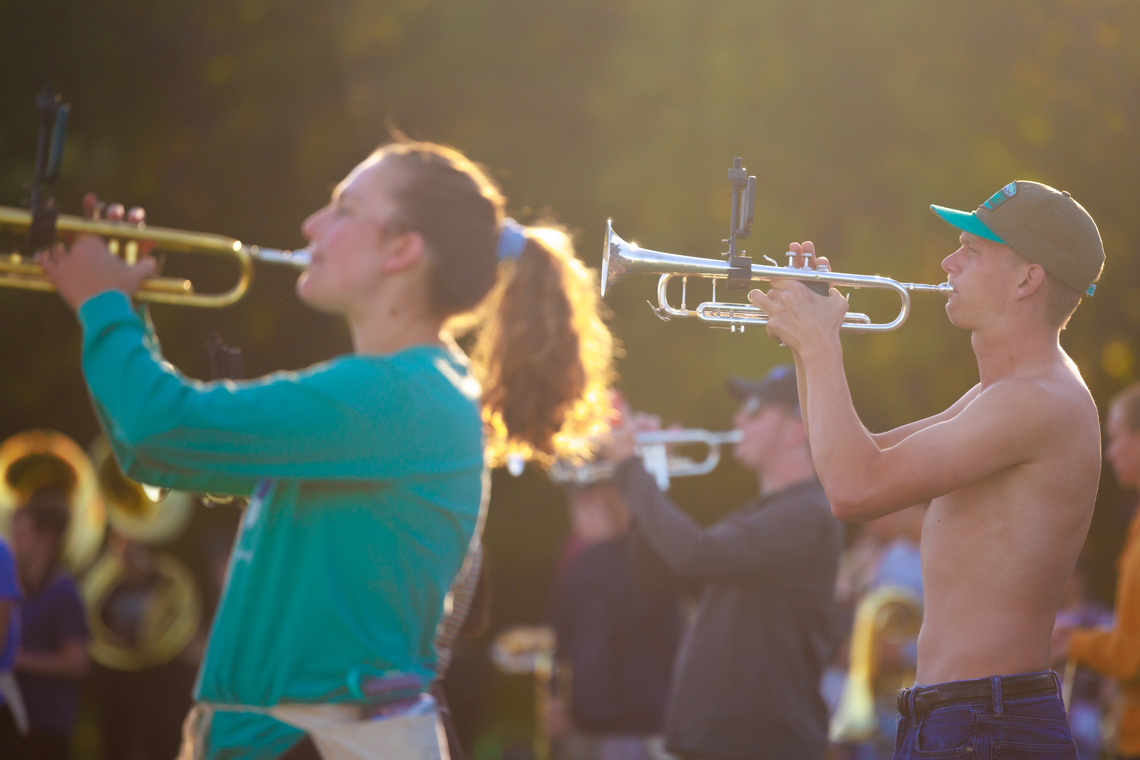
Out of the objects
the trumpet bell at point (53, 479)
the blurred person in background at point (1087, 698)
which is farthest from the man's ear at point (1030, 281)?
the trumpet bell at point (53, 479)

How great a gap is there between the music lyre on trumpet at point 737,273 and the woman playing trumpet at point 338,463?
0.77 m

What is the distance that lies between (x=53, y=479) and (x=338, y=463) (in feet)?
24.3

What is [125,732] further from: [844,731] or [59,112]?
[59,112]

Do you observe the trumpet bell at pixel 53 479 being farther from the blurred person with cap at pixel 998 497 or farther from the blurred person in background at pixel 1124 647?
the blurred person with cap at pixel 998 497

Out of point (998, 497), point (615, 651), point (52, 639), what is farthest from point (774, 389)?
point (52, 639)

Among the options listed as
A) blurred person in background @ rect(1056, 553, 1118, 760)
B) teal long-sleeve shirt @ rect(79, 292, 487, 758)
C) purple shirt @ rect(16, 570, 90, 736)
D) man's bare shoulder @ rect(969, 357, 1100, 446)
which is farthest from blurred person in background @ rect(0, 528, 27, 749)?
blurred person in background @ rect(1056, 553, 1118, 760)

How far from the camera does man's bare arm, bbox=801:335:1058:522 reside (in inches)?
105

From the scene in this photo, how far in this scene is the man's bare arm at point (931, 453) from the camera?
268 centimetres

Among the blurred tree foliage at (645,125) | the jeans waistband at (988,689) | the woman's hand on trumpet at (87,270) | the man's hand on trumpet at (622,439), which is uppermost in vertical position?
the blurred tree foliage at (645,125)

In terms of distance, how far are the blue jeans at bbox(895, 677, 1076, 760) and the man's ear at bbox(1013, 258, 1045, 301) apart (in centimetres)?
96

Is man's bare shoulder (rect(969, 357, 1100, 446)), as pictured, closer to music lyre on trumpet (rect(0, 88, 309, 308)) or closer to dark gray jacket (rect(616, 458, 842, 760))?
music lyre on trumpet (rect(0, 88, 309, 308))

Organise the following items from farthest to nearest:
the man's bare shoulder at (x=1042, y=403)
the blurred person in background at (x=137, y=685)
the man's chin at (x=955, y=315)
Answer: the blurred person in background at (x=137, y=685) < the man's chin at (x=955, y=315) < the man's bare shoulder at (x=1042, y=403)

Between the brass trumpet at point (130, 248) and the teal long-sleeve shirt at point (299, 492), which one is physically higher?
the brass trumpet at point (130, 248)

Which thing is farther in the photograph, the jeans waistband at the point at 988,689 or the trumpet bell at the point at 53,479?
the trumpet bell at the point at 53,479
